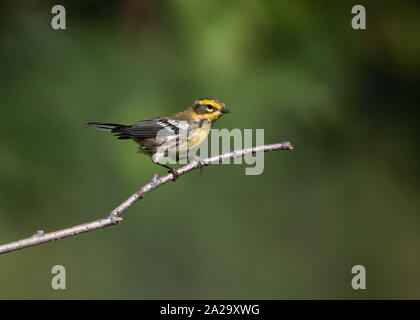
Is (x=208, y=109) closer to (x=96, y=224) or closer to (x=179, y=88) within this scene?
(x=179, y=88)

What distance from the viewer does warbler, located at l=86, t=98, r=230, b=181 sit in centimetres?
434

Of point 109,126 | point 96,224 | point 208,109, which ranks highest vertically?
point 208,109

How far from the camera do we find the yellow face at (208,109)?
453 centimetres

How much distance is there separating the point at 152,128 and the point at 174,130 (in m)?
0.22

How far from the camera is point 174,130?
461cm

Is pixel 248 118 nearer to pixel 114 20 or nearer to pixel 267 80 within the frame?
pixel 267 80

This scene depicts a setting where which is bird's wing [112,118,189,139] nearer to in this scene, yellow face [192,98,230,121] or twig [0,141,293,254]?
yellow face [192,98,230,121]

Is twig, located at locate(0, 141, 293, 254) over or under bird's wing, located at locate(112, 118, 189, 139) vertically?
under

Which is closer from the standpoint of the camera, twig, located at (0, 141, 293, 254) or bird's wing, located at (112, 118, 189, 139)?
twig, located at (0, 141, 293, 254)

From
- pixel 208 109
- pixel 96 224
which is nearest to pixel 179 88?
pixel 208 109

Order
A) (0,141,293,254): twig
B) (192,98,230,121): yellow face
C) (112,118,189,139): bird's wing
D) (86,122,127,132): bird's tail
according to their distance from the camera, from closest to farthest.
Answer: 1. (0,141,293,254): twig
2. (86,122,127,132): bird's tail
3. (112,118,189,139): bird's wing
4. (192,98,230,121): yellow face

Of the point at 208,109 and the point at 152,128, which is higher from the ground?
the point at 208,109

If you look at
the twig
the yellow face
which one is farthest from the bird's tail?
the twig

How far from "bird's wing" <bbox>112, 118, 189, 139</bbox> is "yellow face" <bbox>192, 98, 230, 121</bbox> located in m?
0.14
